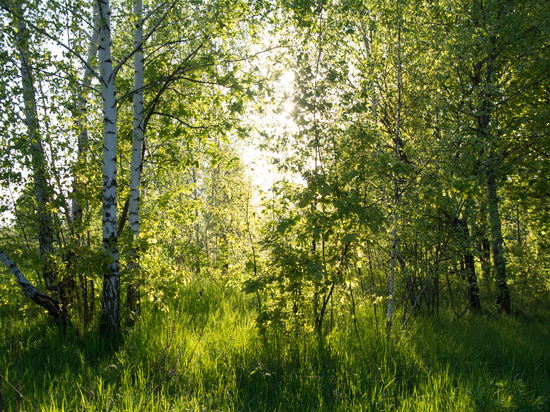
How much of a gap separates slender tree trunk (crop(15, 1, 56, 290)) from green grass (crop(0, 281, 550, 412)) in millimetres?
1042

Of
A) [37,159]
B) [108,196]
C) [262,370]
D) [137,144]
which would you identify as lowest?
[262,370]

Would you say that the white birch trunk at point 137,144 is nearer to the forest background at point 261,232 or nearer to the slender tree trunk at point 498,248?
the forest background at point 261,232

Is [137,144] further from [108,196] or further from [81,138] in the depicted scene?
[108,196]

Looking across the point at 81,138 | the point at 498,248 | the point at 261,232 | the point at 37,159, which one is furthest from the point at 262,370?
the point at 498,248

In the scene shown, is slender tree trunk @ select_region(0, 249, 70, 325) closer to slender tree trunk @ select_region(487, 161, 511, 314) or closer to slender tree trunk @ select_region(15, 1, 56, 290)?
slender tree trunk @ select_region(15, 1, 56, 290)

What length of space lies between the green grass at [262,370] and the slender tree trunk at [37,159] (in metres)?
1.04

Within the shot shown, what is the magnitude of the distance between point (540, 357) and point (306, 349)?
3.67m

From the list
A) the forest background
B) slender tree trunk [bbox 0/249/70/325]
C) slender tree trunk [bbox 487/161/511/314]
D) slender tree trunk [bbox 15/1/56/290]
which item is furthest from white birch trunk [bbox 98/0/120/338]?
slender tree trunk [bbox 487/161/511/314]

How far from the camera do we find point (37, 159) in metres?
4.93

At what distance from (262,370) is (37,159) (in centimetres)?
411

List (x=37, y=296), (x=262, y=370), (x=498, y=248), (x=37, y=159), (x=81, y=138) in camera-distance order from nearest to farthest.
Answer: (x=262, y=370) → (x=37, y=296) → (x=37, y=159) → (x=81, y=138) → (x=498, y=248)

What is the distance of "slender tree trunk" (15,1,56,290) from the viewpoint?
16.2ft

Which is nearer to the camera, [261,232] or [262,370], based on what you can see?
[262,370]

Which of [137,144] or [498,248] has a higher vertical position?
[137,144]
